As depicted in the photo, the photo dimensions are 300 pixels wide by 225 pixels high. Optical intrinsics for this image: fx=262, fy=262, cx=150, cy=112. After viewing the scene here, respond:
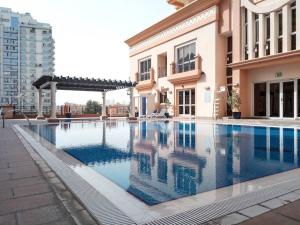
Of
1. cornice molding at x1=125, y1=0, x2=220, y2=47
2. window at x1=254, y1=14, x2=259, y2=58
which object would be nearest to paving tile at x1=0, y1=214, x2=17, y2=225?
window at x1=254, y1=14, x2=259, y2=58

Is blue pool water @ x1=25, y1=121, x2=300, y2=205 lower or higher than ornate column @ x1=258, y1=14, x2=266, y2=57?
lower

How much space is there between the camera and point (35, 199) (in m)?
2.79

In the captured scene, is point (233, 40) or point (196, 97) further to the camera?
point (196, 97)

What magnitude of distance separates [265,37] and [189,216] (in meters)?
15.5

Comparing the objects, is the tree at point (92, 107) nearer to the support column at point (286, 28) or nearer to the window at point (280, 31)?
the window at point (280, 31)

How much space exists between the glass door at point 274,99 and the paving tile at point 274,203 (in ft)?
46.1

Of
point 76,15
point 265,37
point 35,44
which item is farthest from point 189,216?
point 35,44

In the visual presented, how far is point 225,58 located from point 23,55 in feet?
226

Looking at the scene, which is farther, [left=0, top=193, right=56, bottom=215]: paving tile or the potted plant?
the potted plant

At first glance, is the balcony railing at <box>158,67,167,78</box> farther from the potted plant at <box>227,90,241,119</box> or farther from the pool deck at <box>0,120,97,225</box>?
the pool deck at <box>0,120,97,225</box>

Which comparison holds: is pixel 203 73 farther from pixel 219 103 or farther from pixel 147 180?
pixel 147 180

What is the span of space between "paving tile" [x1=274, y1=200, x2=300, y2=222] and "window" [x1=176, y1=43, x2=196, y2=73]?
18778mm

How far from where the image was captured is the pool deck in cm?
232

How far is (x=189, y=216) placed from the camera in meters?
2.43
